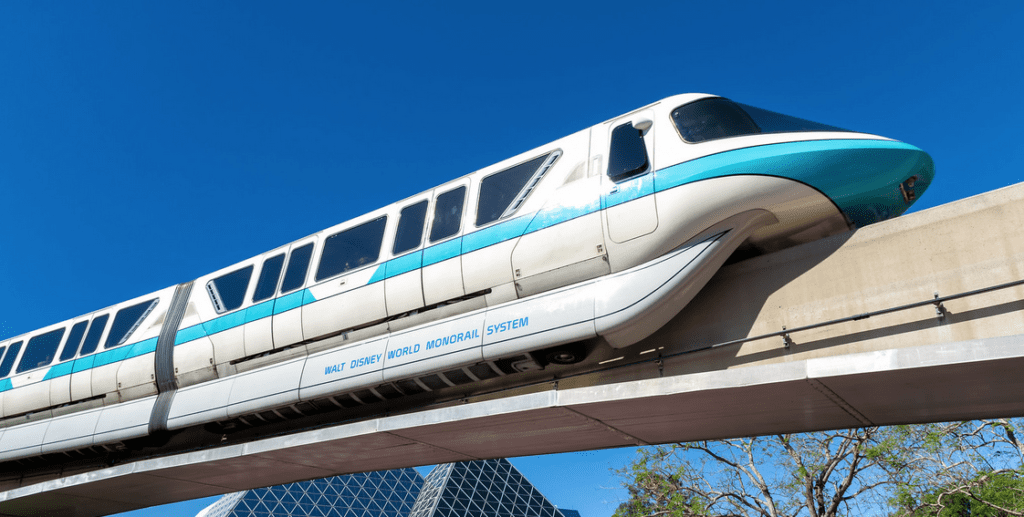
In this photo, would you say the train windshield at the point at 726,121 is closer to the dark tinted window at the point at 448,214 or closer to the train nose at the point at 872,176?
the train nose at the point at 872,176

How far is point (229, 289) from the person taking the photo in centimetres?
1380

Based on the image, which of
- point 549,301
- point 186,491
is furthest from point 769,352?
point 186,491

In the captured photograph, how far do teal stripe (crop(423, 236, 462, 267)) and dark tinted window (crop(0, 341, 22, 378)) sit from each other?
13.6 metres

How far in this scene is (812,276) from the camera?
8477 millimetres

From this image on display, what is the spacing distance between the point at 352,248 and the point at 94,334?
26.9 ft

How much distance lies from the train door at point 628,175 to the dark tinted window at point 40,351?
582 inches

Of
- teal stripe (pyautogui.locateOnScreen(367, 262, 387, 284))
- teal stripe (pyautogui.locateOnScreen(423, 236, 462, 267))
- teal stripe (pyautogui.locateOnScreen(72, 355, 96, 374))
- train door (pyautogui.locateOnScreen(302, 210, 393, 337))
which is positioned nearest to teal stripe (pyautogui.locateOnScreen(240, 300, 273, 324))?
train door (pyautogui.locateOnScreen(302, 210, 393, 337))

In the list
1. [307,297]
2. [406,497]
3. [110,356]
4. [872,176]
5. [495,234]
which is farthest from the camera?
[406,497]

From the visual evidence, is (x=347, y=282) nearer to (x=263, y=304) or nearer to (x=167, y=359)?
(x=263, y=304)

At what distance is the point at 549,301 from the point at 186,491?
34.3ft

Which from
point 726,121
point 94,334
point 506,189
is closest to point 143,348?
point 94,334

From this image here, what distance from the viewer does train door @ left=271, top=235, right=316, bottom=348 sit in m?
12.1

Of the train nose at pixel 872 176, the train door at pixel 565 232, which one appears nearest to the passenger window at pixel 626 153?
the train door at pixel 565 232

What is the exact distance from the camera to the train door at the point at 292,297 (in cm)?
1208
